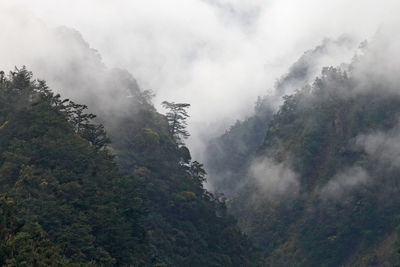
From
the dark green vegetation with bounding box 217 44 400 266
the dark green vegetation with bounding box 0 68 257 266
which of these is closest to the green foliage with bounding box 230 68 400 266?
the dark green vegetation with bounding box 217 44 400 266

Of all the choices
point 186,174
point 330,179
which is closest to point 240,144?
point 330,179

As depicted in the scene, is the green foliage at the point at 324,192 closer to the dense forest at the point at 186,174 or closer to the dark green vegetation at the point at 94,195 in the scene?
the dense forest at the point at 186,174

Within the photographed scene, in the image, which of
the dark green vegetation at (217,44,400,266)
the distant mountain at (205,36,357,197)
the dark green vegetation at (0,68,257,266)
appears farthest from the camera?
the distant mountain at (205,36,357,197)

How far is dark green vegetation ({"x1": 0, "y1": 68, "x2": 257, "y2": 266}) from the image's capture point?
161 feet

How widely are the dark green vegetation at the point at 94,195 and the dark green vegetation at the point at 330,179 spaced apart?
33.1 metres

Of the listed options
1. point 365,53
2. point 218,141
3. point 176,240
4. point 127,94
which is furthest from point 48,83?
point 218,141

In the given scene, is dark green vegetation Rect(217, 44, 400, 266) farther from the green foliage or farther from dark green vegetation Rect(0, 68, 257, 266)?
dark green vegetation Rect(0, 68, 257, 266)

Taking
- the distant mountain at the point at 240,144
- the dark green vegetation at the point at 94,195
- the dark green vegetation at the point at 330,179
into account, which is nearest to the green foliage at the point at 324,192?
the dark green vegetation at the point at 330,179

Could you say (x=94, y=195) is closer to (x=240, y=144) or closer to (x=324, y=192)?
(x=324, y=192)

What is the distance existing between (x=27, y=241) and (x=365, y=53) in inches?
4918

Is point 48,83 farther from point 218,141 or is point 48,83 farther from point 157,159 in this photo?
point 218,141

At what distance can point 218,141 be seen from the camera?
196125 mm

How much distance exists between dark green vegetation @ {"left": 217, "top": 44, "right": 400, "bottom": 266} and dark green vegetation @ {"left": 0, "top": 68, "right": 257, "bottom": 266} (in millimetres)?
33109

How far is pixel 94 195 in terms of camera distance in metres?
57.8
